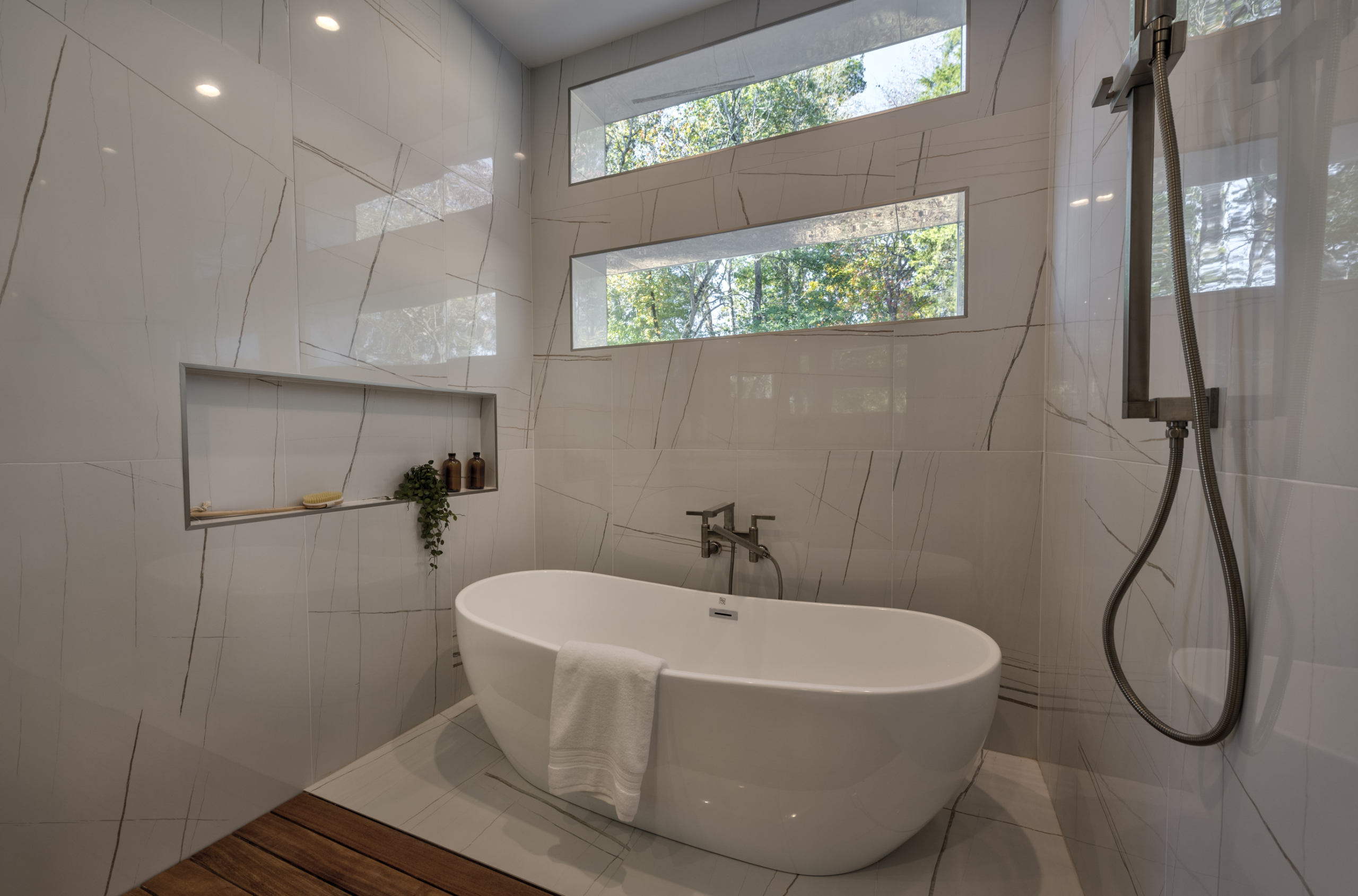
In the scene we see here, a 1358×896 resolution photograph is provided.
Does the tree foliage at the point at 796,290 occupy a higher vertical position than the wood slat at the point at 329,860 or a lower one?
higher

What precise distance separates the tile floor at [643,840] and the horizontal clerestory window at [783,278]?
5.82 feet

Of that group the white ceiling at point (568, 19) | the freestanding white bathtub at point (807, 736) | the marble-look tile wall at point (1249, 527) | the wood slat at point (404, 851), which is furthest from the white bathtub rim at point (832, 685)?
the white ceiling at point (568, 19)

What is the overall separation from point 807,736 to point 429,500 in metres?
1.78

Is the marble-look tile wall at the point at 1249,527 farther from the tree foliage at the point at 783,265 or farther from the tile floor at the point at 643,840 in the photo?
the tree foliage at the point at 783,265

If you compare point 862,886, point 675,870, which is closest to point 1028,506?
point 862,886

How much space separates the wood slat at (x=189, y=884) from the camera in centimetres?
157

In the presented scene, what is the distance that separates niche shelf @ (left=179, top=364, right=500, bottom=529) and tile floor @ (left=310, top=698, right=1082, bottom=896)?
1.03 m

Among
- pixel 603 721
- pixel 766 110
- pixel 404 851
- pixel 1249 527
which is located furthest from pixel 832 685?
pixel 766 110

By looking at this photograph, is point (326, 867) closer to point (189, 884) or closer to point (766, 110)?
point (189, 884)

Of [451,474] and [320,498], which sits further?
[451,474]

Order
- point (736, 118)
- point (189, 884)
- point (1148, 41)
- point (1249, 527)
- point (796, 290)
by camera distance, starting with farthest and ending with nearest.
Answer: point (736, 118)
point (796, 290)
point (189, 884)
point (1148, 41)
point (1249, 527)

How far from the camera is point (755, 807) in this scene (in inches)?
61.4

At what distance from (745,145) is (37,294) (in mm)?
2425

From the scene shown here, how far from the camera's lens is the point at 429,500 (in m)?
2.44
